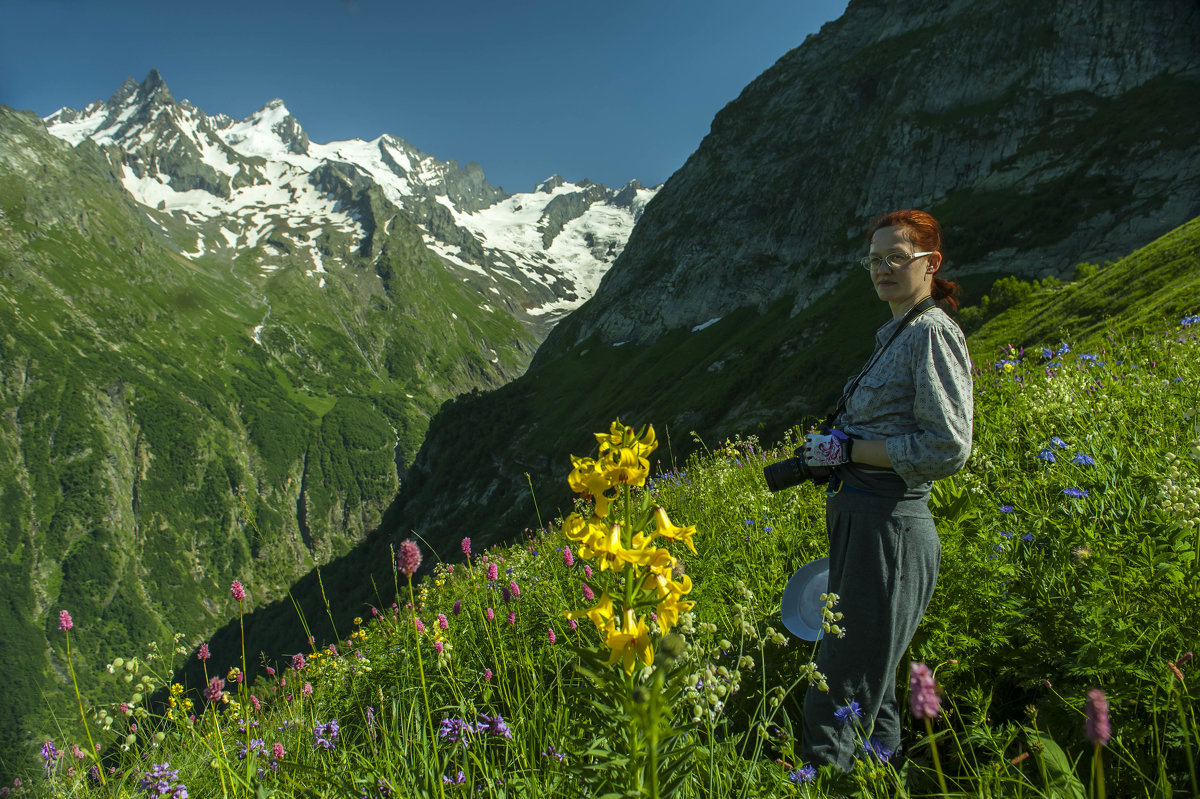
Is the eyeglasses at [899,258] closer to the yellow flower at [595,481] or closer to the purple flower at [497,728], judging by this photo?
the yellow flower at [595,481]

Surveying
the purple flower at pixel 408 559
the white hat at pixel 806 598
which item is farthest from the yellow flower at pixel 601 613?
the white hat at pixel 806 598

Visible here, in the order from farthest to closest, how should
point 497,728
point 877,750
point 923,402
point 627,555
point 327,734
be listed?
1. point 327,734
2. point 923,402
3. point 497,728
4. point 877,750
5. point 627,555

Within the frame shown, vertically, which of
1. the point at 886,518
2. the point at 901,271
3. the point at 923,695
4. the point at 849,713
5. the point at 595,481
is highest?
the point at 901,271

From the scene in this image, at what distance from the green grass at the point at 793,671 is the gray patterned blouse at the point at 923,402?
818 mm

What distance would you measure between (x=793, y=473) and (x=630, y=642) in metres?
2.23

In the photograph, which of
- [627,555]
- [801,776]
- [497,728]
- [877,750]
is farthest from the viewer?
[497,728]

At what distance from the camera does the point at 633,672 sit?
1720 mm

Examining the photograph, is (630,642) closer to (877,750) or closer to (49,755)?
(877,750)

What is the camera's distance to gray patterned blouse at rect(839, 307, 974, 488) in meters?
3.02

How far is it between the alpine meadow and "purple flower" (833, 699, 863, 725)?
0.12 ft

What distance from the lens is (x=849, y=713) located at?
3.17 m

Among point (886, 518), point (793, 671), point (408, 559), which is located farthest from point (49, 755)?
point (886, 518)

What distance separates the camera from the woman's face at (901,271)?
3.52 meters

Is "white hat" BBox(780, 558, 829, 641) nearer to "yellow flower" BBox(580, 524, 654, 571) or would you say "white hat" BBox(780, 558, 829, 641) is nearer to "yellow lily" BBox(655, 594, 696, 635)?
"yellow lily" BBox(655, 594, 696, 635)
